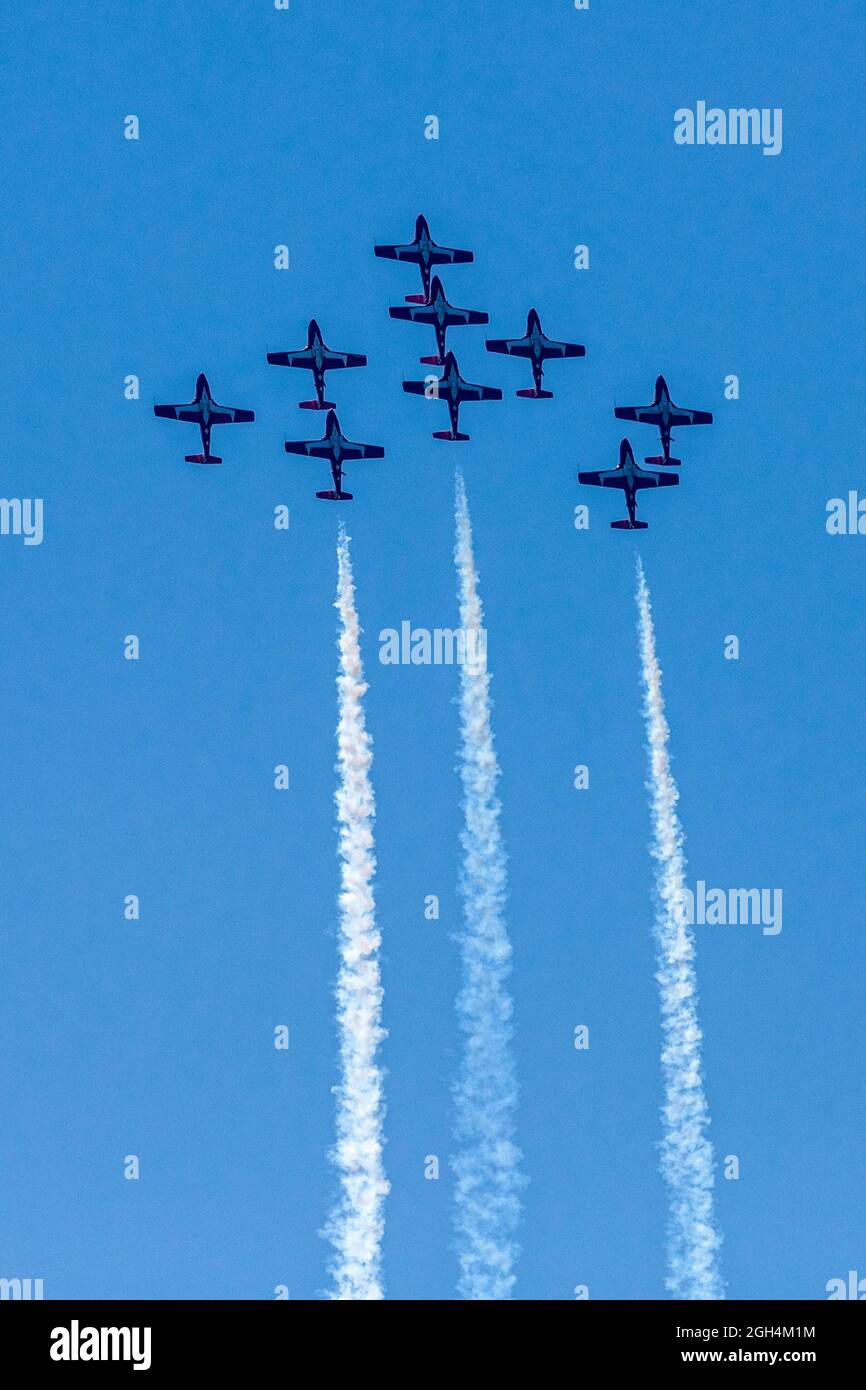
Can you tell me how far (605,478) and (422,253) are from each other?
22.3ft

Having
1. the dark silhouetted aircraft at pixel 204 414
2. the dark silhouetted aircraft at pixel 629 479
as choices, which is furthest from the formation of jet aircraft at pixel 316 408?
the dark silhouetted aircraft at pixel 629 479

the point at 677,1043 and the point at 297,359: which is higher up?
the point at 297,359

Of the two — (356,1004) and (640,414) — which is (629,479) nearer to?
(640,414)

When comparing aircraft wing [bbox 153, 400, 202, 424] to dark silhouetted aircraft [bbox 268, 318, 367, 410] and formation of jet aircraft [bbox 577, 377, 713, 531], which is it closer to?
dark silhouetted aircraft [bbox 268, 318, 367, 410]

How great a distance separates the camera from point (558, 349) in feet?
214

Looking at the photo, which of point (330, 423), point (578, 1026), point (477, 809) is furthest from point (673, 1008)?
point (330, 423)

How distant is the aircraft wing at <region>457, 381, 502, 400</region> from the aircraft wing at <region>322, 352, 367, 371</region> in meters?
2.46

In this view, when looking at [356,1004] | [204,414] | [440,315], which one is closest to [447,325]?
[440,315]

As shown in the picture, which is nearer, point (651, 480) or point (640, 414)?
point (651, 480)

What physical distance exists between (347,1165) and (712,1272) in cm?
872

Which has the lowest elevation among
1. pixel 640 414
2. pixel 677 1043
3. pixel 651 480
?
pixel 677 1043

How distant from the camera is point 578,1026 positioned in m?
64.4

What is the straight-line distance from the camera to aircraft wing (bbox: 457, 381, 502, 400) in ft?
214

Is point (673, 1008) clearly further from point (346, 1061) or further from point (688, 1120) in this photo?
point (346, 1061)
